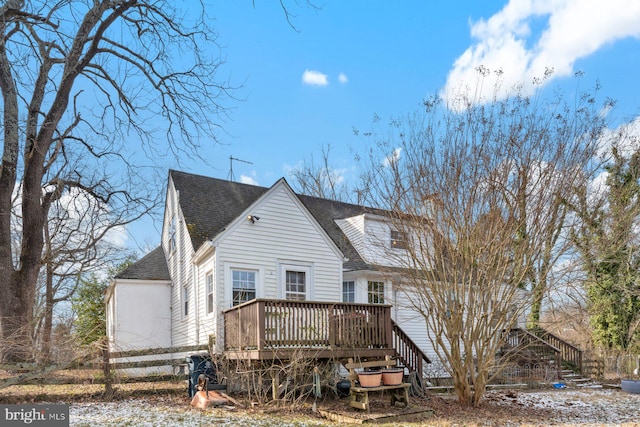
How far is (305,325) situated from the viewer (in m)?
11.7

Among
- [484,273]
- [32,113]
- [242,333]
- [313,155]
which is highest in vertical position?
[313,155]

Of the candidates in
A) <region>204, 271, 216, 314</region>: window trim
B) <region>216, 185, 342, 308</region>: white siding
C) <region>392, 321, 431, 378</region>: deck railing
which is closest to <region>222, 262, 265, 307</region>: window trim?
<region>216, 185, 342, 308</region>: white siding

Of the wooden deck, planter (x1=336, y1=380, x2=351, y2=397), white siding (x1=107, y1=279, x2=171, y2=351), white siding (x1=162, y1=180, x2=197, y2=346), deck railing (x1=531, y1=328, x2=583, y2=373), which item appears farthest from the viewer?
deck railing (x1=531, y1=328, x2=583, y2=373)

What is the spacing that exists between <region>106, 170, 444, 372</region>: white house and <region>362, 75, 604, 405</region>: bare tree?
1.27 meters

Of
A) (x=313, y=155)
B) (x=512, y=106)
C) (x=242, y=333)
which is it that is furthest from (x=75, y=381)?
(x=313, y=155)

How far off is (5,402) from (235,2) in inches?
363

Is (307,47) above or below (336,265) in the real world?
above

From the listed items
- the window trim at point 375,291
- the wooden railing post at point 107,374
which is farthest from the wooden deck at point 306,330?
the window trim at point 375,291

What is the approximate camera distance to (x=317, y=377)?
37.6 ft

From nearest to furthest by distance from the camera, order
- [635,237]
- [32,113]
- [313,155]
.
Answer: [32,113]
[635,237]
[313,155]

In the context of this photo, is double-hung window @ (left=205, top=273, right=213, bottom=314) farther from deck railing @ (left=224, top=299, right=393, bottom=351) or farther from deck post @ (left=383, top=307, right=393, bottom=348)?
deck post @ (left=383, top=307, right=393, bottom=348)

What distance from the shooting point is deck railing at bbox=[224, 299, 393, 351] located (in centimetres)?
1117

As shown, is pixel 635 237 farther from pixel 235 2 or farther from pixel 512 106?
pixel 235 2

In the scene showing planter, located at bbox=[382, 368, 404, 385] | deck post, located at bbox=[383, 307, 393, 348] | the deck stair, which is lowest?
the deck stair
